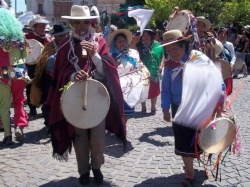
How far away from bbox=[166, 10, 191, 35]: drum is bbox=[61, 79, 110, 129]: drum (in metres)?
1.63

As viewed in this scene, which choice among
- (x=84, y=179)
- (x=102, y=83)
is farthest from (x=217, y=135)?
(x=84, y=179)

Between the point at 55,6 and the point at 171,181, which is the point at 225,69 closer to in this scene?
the point at 171,181

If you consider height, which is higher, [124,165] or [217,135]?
[217,135]

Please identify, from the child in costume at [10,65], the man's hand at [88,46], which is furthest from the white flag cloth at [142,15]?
the man's hand at [88,46]

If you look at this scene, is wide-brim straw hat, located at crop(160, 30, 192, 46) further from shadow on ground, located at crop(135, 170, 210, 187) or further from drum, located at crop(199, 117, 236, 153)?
shadow on ground, located at crop(135, 170, 210, 187)

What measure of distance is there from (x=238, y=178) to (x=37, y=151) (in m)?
2.71

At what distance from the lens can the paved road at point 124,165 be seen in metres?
4.40

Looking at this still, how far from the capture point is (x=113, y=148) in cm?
566

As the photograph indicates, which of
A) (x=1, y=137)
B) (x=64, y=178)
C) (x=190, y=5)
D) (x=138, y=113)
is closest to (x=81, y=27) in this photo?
(x=64, y=178)

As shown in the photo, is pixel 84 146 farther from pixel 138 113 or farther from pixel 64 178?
pixel 138 113

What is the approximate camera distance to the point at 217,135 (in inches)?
148

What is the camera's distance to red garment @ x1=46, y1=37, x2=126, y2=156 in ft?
13.5

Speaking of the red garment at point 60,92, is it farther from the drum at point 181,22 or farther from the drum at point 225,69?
the drum at point 225,69

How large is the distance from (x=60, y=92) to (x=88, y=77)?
39cm
